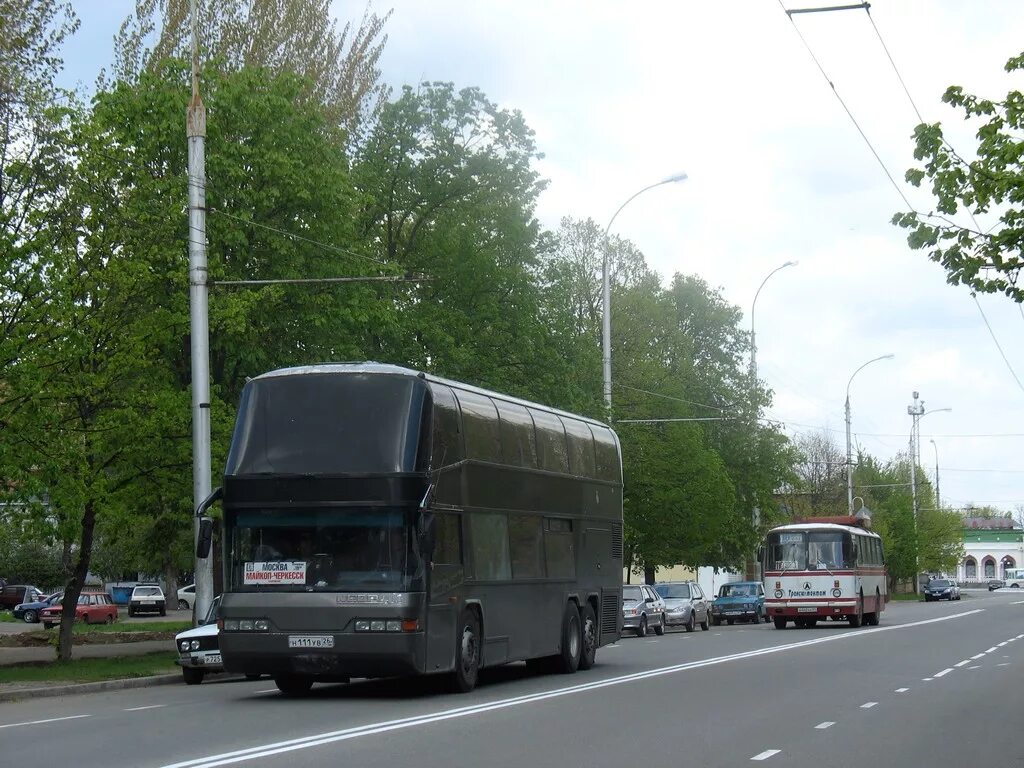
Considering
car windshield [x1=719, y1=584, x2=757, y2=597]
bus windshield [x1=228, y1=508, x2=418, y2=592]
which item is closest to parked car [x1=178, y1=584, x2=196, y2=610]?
car windshield [x1=719, y1=584, x2=757, y2=597]

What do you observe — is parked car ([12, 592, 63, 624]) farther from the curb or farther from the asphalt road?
the asphalt road

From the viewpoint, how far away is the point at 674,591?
159ft

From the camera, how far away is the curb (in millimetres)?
20203

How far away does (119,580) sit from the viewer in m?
96.9

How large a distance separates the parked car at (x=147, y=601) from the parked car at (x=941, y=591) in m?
52.6

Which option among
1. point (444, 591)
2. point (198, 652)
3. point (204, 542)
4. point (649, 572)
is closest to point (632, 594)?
point (649, 572)

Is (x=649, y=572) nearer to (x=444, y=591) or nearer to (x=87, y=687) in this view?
(x=87, y=687)

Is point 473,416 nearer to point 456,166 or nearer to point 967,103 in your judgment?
point 967,103

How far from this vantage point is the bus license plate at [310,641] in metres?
17.5

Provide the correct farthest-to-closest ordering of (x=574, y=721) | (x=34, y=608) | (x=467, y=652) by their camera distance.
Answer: (x=34, y=608) → (x=467, y=652) → (x=574, y=721)

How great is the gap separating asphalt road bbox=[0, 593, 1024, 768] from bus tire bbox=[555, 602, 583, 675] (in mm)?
557

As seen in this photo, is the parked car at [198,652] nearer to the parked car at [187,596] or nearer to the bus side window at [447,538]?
the bus side window at [447,538]

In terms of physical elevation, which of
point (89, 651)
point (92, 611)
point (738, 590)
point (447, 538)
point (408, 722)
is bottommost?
point (89, 651)

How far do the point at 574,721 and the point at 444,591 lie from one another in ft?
13.0
